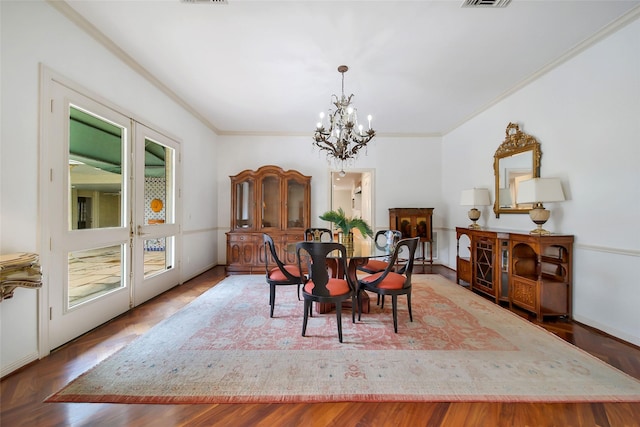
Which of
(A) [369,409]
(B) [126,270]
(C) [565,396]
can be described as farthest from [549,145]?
(B) [126,270]

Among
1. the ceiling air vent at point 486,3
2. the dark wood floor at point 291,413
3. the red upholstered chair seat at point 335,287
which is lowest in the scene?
the dark wood floor at point 291,413

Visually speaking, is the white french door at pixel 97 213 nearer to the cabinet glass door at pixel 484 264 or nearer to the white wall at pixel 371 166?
the white wall at pixel 371 166

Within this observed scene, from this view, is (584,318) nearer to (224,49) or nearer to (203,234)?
(224,49)

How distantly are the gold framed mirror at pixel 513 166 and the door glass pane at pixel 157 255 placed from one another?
4940 mm

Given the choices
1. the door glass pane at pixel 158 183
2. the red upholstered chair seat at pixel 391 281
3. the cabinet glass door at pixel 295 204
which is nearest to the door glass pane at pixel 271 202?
the cabinet glass door at pixel 295 204

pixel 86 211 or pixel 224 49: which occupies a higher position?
pixel 224 49

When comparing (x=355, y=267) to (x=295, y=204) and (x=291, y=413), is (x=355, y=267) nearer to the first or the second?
(x=291, y=413)

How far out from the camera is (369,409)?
4.74 feet

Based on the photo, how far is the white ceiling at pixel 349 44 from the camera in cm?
208

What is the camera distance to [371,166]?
5484 millimetres

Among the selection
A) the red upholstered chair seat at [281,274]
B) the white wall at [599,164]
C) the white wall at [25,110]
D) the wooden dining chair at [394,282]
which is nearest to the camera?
the white wall at [25,110]

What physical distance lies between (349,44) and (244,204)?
11.0 feet

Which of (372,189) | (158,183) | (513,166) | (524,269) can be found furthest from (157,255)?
(513,166)

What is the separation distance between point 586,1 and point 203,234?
562cm
